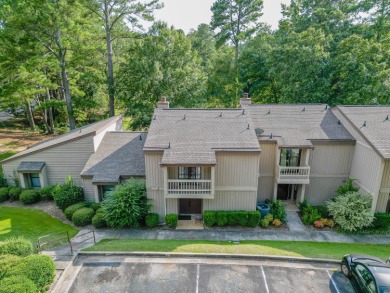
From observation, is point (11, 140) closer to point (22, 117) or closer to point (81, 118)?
point (81, 118)

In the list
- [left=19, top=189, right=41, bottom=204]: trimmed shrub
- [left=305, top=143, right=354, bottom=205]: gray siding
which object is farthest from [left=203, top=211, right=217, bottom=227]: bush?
[left=19, top=189, right=41, bottom=204]: trimmed shrub

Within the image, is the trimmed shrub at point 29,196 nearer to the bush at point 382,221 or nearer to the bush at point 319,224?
the bush at point 319,224

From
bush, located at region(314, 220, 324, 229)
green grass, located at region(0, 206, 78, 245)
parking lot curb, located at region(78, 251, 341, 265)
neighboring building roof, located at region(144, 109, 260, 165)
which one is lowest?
green grass, located at region(0, 206, 78, 245)

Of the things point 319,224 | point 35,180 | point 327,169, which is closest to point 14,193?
point 35,180

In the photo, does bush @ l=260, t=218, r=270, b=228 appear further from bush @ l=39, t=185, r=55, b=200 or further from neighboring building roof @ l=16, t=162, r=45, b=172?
neighboring building roof @ l=16, t=162, r=45, b=172

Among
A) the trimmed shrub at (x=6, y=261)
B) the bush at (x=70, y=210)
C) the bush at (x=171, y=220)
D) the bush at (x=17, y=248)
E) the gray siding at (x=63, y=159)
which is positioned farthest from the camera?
the gray siding at (x=63, y=159)

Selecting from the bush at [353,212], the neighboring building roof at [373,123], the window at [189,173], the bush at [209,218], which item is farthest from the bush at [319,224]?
the window at [189,173]
